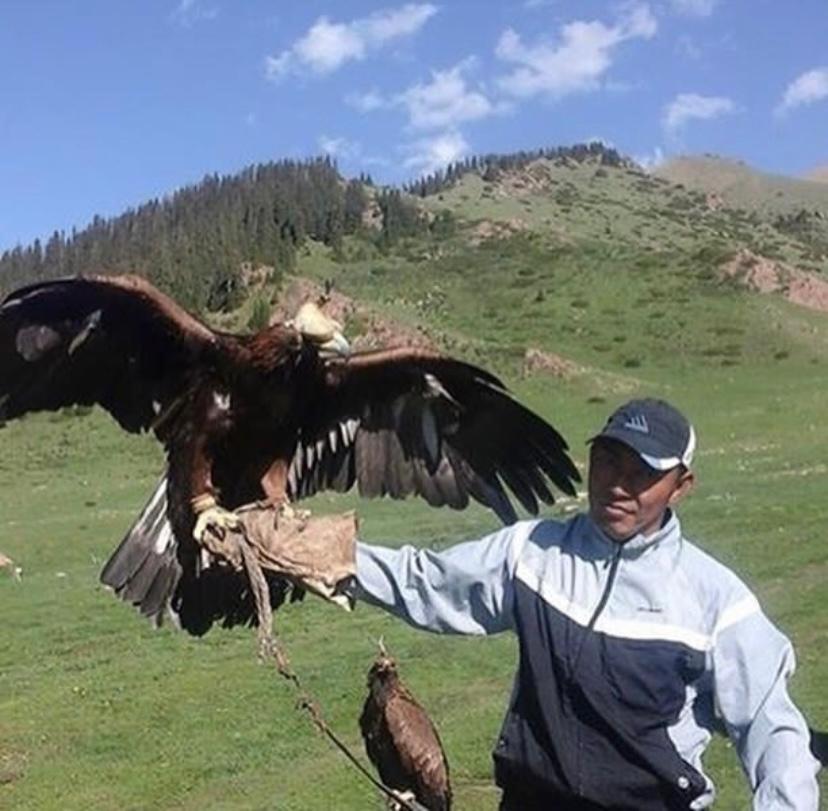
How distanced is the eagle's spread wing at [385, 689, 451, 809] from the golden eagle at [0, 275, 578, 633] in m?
0.95

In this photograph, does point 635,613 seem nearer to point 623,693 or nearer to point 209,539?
point 623,693

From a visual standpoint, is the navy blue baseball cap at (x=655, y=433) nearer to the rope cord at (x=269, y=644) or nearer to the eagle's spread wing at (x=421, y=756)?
the rope cord at (x=269, y=644)

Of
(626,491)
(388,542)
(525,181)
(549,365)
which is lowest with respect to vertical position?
(388,542)

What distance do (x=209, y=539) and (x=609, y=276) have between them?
54.9m

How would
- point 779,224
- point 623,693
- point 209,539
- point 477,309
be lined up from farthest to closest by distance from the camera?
→ point 779,224 → point 477,309 → point 209,539 → point 623,693

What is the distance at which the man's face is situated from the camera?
123 inches

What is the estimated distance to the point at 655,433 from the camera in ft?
10.3

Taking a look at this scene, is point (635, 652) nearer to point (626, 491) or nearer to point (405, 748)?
point (626, 491)

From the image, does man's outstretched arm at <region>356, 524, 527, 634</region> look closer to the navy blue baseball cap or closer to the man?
the man

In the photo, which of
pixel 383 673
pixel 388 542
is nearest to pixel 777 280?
pixel 388 542

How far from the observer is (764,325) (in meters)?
48.3

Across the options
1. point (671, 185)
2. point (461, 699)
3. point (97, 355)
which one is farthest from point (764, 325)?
point (671, 185)

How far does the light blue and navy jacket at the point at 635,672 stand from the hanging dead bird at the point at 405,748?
1.71ft

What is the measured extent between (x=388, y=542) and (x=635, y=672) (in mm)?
15132
